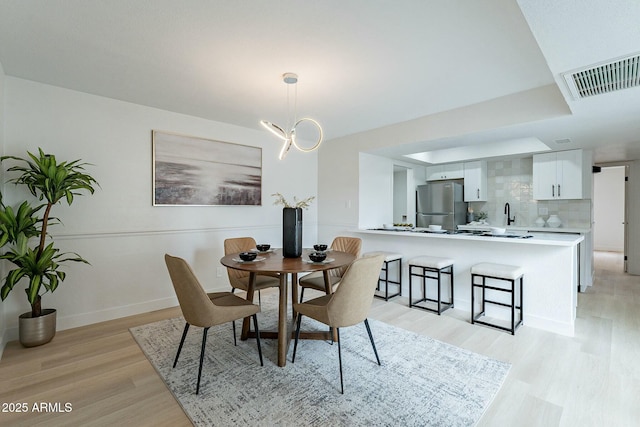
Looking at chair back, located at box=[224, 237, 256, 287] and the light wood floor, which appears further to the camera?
chair back, located at box=[224, 237, 256, 287]

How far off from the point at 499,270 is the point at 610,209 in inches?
310

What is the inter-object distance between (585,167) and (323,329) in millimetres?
4560

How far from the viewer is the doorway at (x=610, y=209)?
7.76 m

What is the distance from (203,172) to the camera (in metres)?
3.90

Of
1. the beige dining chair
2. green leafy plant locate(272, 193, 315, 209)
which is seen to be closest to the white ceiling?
green leafy plant locate(272, 193, 315, 209)

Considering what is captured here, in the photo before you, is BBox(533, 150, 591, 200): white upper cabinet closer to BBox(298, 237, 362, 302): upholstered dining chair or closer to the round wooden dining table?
BBox(298, 237, 362, 302): upholstered dining chair

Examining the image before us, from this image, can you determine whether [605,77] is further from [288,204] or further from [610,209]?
[610,209]

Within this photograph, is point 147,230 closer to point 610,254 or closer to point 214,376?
point 214,376

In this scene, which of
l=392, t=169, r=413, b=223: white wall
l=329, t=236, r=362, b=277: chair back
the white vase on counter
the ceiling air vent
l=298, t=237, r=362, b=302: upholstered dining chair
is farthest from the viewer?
l=392, t=169, r=413, b=223: white wall

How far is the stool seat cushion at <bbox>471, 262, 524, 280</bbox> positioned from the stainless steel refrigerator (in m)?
2.46

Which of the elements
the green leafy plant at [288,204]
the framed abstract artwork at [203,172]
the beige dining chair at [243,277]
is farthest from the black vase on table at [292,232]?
the framed abstract artwork at [203,172]

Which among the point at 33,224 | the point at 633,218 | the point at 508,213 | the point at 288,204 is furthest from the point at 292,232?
the point at 633,218

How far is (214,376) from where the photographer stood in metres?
2.14

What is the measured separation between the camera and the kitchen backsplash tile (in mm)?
4776
